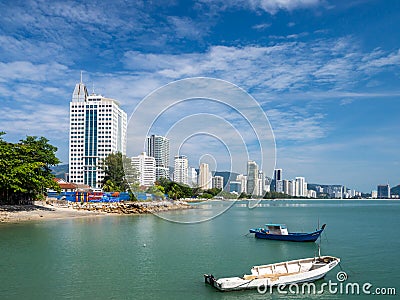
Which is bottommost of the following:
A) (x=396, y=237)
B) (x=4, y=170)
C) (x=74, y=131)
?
(x=396, y=237)

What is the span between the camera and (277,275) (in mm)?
14266

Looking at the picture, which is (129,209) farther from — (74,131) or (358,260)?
(74,131)

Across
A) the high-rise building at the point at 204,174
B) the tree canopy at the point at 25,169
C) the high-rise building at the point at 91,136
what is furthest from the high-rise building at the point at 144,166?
the high-rise building at the point at 91,136

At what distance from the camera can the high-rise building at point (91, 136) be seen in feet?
330

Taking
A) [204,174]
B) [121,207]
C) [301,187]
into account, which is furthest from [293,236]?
[301,187]

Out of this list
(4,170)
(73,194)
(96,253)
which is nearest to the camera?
(96,253)

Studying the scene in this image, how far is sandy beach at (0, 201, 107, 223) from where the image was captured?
37.6 m

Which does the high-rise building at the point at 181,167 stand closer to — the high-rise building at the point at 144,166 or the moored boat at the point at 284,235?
the high-rise building at the point at 144,166

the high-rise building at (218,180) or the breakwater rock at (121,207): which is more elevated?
the high-rise building at (218,180)

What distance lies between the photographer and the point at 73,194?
58281 millimetres

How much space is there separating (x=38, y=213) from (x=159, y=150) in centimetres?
2105

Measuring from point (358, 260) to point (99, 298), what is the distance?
518 inches

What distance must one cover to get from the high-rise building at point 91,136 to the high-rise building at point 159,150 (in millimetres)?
73522

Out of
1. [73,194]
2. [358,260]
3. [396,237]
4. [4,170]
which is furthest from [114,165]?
[358,260]
